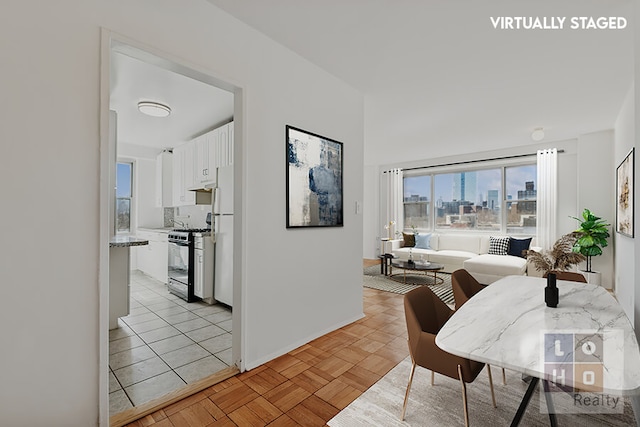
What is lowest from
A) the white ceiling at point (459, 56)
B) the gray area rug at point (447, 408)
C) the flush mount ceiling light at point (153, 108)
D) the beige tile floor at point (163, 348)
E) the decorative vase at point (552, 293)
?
the beige tile floor at point (163, 348)

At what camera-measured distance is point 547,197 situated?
5379 millimetres

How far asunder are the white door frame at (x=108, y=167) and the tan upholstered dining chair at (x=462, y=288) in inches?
63.9

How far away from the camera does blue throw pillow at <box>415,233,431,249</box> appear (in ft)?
21.5

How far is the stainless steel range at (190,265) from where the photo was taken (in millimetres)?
3850

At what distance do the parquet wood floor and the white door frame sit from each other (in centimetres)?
27

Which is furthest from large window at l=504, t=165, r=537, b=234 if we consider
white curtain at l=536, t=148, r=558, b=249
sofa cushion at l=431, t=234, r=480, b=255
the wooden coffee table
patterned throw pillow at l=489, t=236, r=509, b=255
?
the wooden coffee table

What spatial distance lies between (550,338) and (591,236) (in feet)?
14.1

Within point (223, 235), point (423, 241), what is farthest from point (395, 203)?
point (223, 235)

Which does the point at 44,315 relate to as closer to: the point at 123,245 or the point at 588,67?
the point at 123,245

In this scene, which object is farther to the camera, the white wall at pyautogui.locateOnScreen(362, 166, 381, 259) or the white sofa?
the white wall at pyautogui.locateOnScreen(362, 166, 381, 259)

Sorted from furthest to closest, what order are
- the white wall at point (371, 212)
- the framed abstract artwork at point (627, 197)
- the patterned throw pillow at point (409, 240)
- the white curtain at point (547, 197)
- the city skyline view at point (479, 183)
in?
the white wall at point (371, 212)
the patterned throw pillow at point (409, 240)
the city skyline view at point (479, 183)
the white curtain at point (547, 197)
the framed abstract artwork at point (627, 197)

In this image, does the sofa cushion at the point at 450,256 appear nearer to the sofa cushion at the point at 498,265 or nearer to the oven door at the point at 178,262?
the sofa cushion at the point at 498,265

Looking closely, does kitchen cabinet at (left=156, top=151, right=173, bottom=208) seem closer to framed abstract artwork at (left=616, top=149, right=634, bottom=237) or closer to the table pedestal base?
the table pedestal base

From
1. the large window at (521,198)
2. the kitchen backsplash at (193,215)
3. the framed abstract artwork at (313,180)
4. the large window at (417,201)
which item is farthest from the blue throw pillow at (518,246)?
the kitchen backsplash at (193,215)
